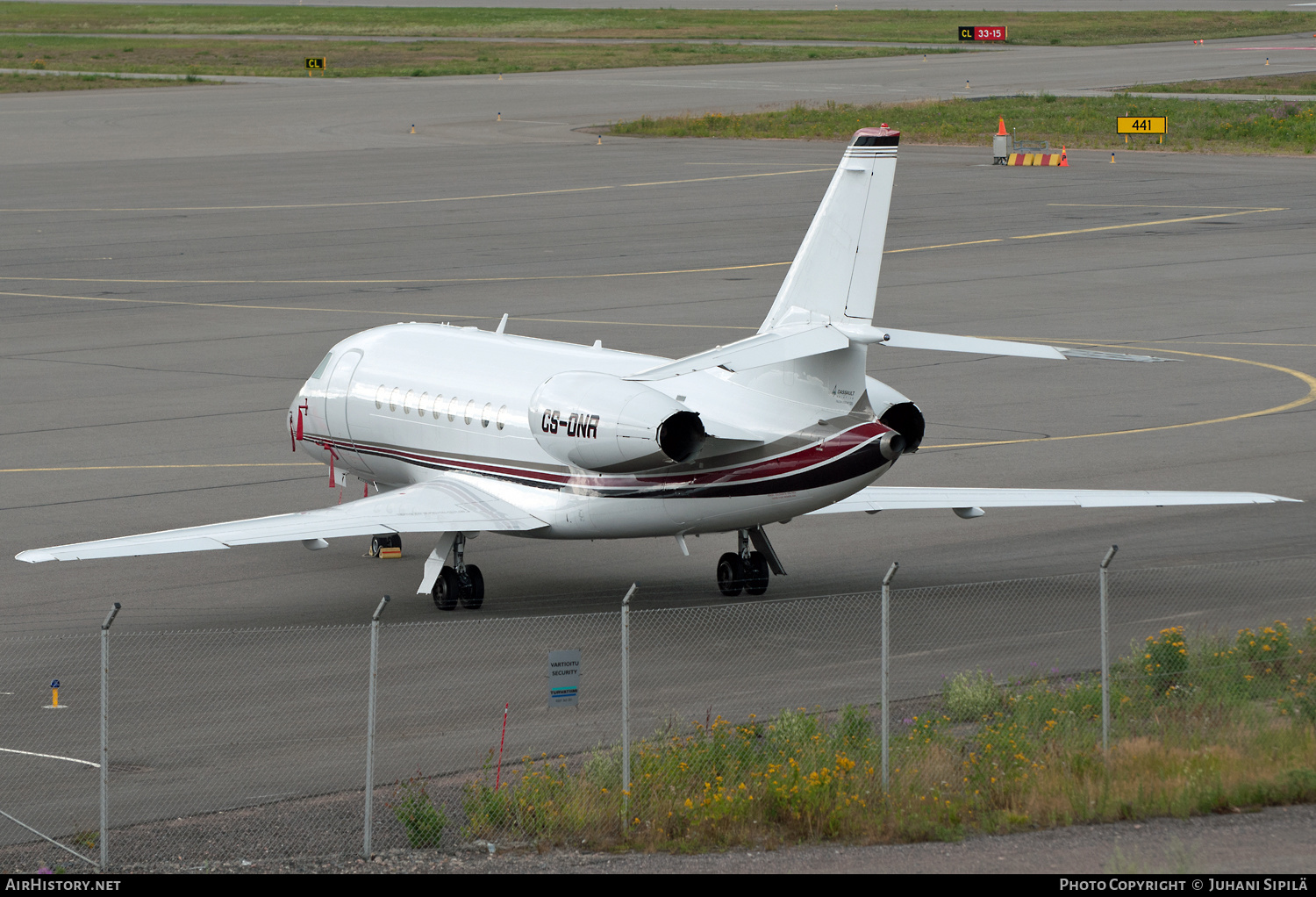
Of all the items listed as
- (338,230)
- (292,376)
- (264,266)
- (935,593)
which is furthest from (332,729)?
(338,230)

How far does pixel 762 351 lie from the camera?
877 inches

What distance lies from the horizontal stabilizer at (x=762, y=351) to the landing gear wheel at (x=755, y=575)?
4.34m

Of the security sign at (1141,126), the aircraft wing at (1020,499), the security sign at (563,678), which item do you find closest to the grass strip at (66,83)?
the security sign at (1141,126)

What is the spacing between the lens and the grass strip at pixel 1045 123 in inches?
4001

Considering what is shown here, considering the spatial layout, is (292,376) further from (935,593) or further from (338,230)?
(338,230)

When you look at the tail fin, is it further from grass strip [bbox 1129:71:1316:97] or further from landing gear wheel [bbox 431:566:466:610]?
grass strip [bbox 1129:71:1316:97]

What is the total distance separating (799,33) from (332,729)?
590ft

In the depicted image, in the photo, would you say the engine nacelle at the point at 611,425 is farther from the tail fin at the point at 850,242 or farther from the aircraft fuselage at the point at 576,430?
the tail fin at the point at 850,242

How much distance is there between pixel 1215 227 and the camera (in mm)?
72625

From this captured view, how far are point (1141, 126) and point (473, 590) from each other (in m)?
83.0

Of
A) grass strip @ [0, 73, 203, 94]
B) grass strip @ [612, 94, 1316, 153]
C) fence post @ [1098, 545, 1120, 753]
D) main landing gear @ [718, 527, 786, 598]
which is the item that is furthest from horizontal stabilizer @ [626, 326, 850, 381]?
grass strip @ [0, 73, 203, 94]

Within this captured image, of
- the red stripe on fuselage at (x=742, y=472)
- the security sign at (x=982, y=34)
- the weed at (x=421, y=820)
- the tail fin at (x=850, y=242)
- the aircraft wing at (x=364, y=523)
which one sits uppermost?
the security sign at (x=982, y=34)

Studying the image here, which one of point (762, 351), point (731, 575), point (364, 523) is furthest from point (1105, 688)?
point (364, 523)

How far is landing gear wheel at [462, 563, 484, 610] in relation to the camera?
2656 centimetres
